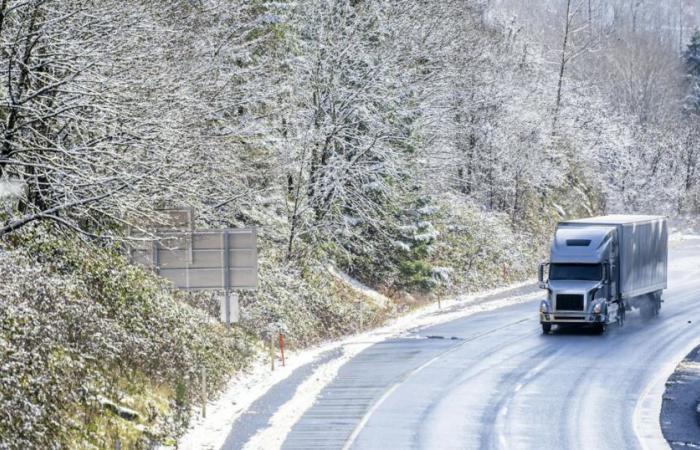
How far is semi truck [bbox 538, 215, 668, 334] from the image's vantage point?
35.9 metres

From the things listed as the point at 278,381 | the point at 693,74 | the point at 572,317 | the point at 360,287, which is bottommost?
the point at 278,381

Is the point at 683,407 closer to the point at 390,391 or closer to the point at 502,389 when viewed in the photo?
the point at 502,389

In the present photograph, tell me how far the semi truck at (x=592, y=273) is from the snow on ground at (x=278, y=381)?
567 centimetres

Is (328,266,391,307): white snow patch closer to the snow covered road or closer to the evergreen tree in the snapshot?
the snow covered road

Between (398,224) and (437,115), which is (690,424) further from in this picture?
(437,115)

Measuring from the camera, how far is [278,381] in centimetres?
2831

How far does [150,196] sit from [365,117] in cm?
1825

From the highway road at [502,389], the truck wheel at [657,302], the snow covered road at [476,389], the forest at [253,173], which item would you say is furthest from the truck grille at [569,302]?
the truck wheel at [657,302]

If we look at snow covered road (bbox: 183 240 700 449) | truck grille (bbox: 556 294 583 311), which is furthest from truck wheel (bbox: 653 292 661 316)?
truck grille (bbox: 556 294 583 311)

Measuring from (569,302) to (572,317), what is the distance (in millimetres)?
625

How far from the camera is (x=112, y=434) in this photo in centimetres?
1936

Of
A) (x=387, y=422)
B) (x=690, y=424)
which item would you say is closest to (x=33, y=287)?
(x=387, y=422)

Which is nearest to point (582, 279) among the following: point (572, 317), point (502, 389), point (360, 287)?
point (572, 317)

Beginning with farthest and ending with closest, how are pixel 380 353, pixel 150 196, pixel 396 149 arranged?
1. pixel 396 149
2. pixel 380 353
3. pixel 150 196
